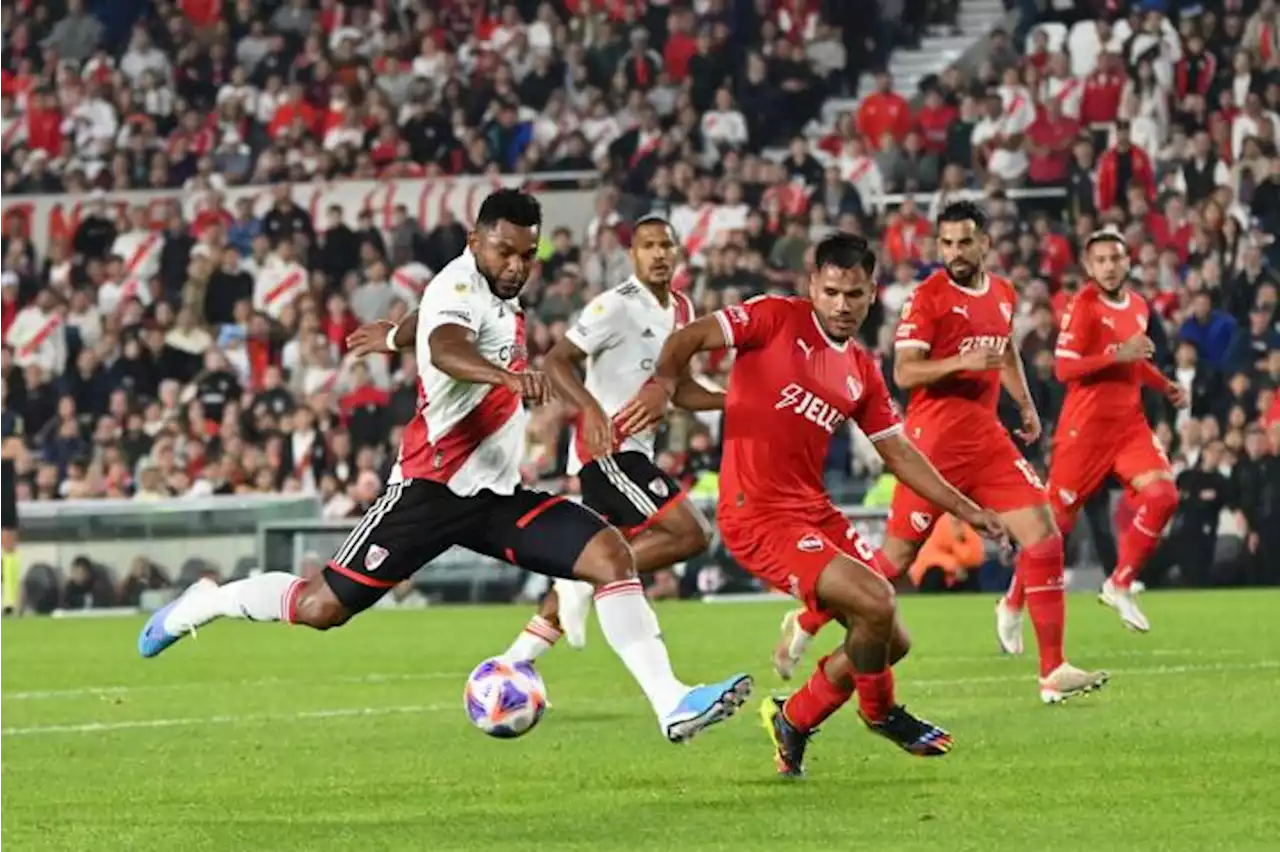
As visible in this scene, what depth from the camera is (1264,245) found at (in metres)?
26.6

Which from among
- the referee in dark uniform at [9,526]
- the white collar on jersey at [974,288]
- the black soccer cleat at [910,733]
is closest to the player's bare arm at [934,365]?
the white collar on jersey at [974,288]

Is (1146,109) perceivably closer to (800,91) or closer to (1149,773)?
(800,91)

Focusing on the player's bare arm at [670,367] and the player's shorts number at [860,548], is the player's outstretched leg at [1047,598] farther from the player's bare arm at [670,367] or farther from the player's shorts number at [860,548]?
the player's bare arm at [670,367]

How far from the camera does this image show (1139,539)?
17562 mm

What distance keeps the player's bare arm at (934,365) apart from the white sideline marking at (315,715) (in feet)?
5.81

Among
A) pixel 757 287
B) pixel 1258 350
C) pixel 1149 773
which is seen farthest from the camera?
pixel 757 287

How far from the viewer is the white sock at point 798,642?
14922mm

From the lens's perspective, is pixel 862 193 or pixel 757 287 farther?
pixel 862 193

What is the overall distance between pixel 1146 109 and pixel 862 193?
3.12m

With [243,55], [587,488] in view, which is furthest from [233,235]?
[587,488]

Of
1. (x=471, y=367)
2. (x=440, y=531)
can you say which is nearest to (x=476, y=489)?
(x=440, y=531)

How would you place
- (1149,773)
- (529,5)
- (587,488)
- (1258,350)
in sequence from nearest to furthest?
(1149,773) → (587,488) → (1258,350) → (529,5)

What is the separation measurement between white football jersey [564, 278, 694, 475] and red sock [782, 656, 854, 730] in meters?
5.01

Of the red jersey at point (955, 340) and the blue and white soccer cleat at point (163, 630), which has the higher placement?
the red jersey at point (955, 340)
